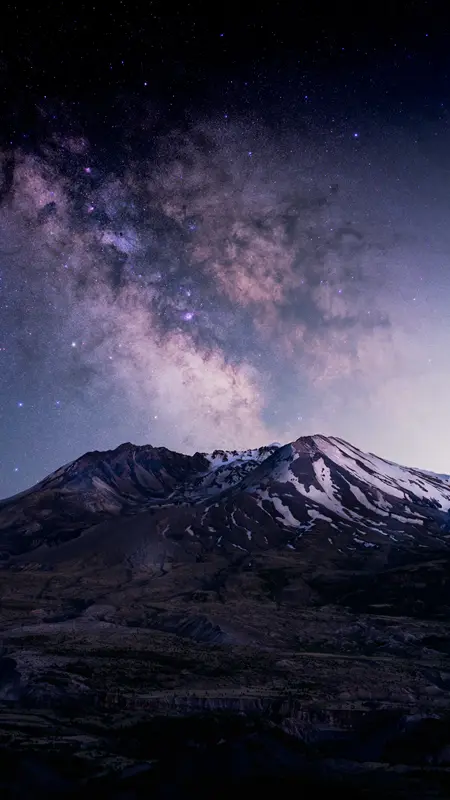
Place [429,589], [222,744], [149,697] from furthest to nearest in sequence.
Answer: [429,589]
[149,697]
[222,744]

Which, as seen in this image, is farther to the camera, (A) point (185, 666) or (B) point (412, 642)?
(B) point (412, 642)

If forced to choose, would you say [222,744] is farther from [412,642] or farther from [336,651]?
[412,642]

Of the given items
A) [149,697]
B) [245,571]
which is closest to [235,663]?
[149,697]

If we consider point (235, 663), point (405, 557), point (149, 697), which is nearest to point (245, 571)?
point (405, 557)

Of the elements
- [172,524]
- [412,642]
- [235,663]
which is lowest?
[412,642]

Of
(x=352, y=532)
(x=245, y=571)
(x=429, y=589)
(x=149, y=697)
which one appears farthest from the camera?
(x=352, y=532)

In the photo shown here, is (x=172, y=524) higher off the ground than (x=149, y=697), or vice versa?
(x=172, y=524)
